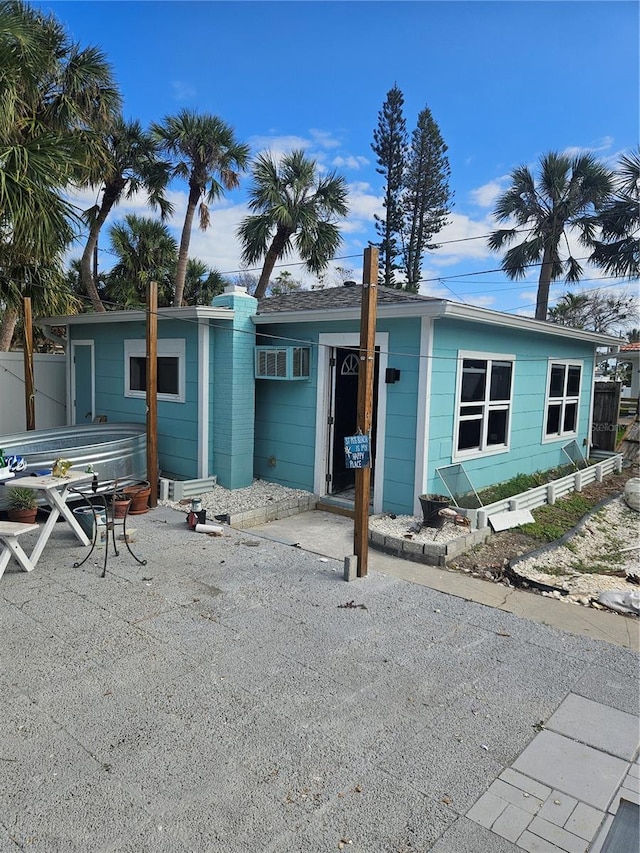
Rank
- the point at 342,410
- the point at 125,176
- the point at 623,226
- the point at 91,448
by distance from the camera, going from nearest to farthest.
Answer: the point at 91,448 → the point at 342,410 → the point at 125,176 → the point at 623,226

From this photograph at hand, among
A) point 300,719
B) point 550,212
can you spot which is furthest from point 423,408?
point 550,212

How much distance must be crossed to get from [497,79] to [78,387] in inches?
368

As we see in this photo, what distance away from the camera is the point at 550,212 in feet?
54.5

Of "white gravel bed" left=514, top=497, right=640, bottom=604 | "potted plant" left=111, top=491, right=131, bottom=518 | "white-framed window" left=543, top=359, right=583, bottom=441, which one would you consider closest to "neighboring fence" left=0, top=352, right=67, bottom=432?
"potted plant" left=111, top=491, right=131, bottom=518

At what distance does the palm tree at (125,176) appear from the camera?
13.4 meters

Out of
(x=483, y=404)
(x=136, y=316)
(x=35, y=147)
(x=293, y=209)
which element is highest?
(x=293, y=209)

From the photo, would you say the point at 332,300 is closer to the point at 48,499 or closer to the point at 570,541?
the point at 570,541

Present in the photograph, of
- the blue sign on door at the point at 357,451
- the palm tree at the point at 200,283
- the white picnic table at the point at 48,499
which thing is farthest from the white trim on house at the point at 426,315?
the palm tree at the point at 200,283

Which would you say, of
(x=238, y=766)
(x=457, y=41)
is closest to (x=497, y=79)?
(x=457, y=41)

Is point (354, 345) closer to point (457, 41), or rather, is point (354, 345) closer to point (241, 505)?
point (241, 505)

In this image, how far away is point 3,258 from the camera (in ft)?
26.6

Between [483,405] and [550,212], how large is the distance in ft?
38.8

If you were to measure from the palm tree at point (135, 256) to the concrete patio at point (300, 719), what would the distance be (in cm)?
1177

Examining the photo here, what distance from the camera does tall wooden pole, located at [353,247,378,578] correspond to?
4781mm
